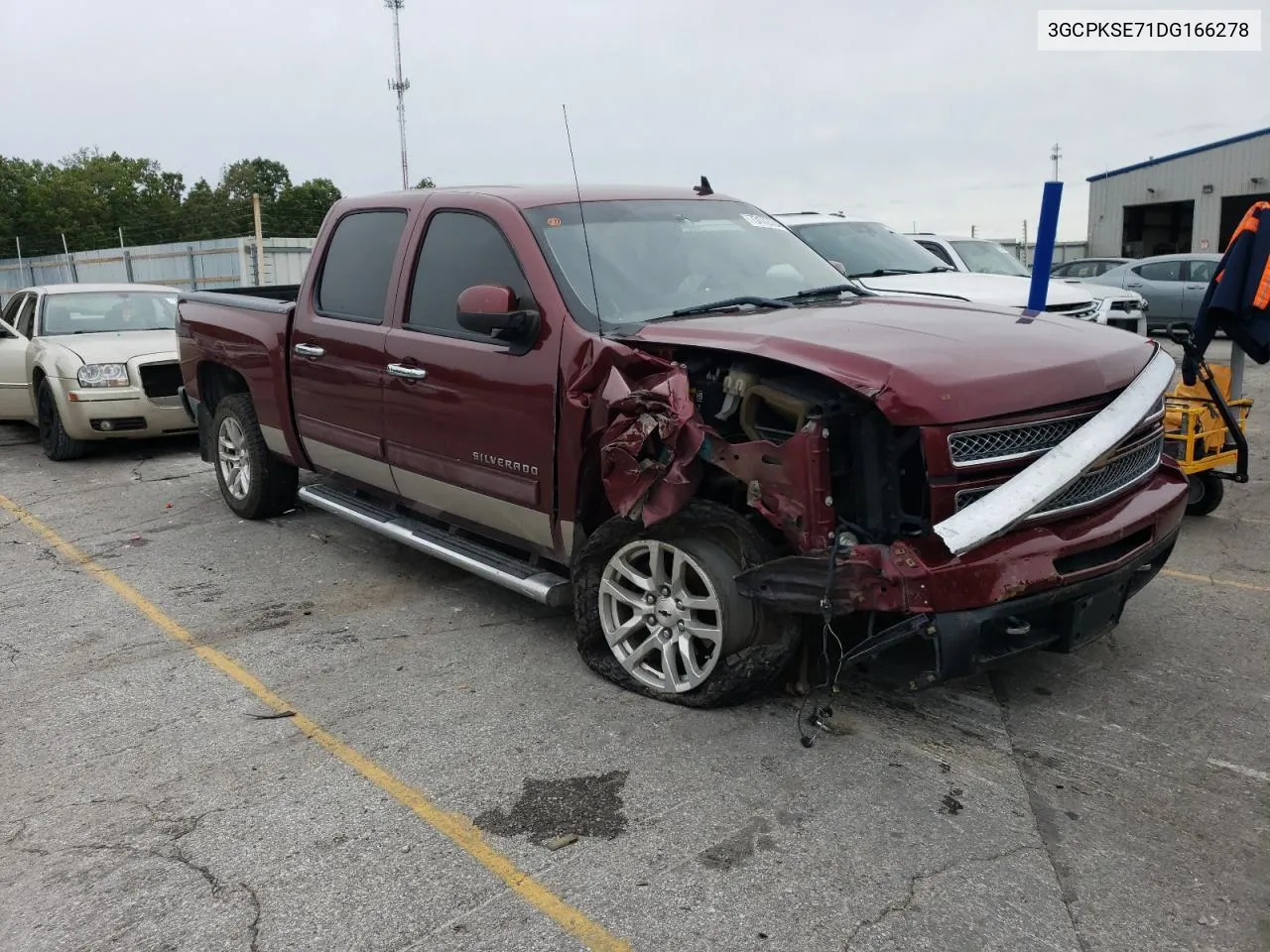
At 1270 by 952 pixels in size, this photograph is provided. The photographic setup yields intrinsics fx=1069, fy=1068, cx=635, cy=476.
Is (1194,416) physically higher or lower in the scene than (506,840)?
higher

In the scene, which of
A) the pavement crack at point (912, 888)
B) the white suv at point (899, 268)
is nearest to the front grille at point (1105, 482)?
the pavement crack at point (912, 888)

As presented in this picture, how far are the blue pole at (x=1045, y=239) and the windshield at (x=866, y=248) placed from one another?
4.18 metres

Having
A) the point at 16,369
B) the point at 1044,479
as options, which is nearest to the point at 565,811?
the point at 1044,479

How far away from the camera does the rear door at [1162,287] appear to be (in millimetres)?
19094

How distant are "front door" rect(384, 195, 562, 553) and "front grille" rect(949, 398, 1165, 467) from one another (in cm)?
164

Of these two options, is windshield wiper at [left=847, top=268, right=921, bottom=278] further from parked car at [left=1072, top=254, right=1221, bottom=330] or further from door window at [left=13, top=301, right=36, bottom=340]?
parked car at [left=1072, top=254, right=1221, bottom=330]

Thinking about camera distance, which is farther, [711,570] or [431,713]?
[431,713]

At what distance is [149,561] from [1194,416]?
6181 millimetres

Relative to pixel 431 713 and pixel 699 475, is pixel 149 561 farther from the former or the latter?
pixel 699 475

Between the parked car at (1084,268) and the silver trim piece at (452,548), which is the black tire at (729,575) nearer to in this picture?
the silver trim piece at (452,548)

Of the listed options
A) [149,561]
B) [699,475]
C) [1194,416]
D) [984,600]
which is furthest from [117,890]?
[1194,416]

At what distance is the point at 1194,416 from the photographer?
6160 mm

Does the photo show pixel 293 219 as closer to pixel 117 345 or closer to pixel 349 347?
pixel 117 345

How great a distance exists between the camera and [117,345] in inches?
376
